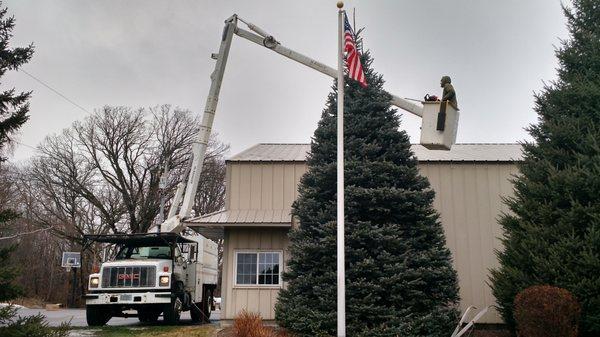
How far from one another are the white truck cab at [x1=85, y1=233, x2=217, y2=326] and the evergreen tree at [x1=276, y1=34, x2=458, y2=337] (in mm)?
4522

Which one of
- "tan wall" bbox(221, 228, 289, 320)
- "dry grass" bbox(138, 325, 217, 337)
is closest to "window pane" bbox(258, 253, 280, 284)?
"tan wall" bbox(221, 228, 289, 320)

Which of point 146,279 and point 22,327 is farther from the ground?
point 146,279

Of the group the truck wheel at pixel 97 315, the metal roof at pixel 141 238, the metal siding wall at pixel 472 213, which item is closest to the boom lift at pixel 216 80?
the metal roof at pixel 141 238

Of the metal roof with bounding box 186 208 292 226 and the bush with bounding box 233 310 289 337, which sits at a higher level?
the metal roof with bounding box 186 208 292 226

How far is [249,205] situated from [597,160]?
958cm

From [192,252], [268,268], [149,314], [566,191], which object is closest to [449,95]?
[566,191]

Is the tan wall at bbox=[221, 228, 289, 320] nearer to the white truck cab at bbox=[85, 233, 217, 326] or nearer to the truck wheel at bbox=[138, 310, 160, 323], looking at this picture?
the white truck cab at bbox=[85, 233, 217, 326]

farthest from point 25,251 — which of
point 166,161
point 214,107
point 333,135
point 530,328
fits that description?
point 530,328

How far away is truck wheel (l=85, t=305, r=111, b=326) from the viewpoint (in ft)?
49.9

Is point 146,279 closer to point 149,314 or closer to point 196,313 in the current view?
point 149,314

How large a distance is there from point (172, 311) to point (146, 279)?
1.21 meters

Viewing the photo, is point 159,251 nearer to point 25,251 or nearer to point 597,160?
point 597,160

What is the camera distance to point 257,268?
15.4m

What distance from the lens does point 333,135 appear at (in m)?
12.6
